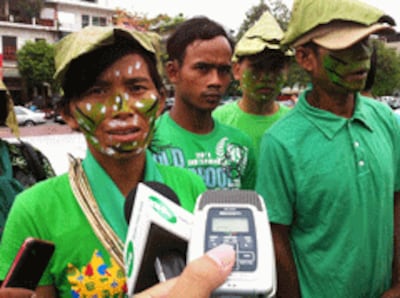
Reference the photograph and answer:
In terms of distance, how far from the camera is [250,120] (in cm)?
376

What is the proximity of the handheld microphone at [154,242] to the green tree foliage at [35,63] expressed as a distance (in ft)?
127

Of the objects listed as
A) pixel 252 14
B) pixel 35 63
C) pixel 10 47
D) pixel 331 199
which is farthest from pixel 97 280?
pixel 10 47

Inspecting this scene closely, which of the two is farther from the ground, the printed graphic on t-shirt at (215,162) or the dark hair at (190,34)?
the dark hair at (190,34)

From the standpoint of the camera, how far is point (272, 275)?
42.9 inches

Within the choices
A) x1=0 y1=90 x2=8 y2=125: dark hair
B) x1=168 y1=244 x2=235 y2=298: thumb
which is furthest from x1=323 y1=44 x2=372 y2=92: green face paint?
x1=0 y1=90 x2=8 y2=125: dark hair

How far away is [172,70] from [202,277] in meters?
2.40

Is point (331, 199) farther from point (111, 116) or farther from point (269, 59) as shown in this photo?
point (269, 59)

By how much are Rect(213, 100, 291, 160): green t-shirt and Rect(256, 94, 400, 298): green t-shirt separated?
1.25 m

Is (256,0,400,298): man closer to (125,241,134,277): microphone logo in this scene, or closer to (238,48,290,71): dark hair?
(125,241,134,277): microphone logo

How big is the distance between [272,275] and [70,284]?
29.5 inches

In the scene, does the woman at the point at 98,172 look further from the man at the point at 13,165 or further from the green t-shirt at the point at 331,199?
the man at the point at 13,165

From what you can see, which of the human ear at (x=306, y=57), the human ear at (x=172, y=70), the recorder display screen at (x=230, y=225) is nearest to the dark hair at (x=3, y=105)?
the human ear at (x=172, y=70)

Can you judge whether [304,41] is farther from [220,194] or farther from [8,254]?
[8,254]

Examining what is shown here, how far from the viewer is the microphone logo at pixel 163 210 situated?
1165 millimetres
